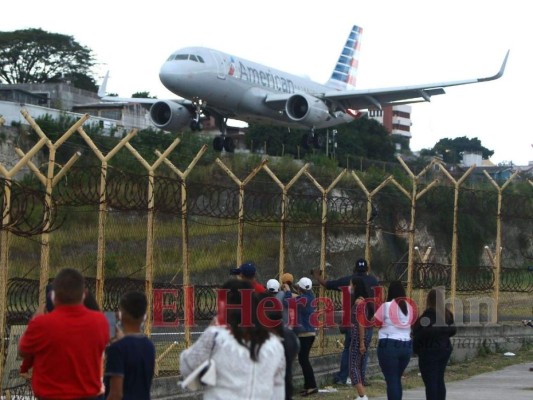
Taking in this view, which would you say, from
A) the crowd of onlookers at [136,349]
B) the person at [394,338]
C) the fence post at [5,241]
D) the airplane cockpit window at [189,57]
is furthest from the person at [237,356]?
the airplane cockpit window at [189,57]

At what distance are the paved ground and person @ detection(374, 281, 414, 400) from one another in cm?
282

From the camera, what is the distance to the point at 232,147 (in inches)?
1713

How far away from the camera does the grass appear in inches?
602

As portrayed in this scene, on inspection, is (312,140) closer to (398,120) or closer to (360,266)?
(360,266)

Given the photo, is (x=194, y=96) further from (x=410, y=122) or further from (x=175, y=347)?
(x=410, y=122)

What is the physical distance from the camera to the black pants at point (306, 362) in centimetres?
1423

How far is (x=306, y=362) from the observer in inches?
561

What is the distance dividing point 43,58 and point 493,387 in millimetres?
89809

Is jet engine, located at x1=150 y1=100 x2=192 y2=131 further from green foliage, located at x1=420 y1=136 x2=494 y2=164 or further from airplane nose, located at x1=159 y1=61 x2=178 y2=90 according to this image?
green foliage, located at x1=420 y1=136 x2=494 y2=164

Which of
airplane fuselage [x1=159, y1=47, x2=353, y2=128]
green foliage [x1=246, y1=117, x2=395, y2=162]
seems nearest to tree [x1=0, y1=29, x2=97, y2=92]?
green foliage [x1=246, y1=117, x2=395, y2=162]

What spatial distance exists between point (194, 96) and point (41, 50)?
2491 inches

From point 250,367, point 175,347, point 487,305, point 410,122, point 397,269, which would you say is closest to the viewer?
point 250,367

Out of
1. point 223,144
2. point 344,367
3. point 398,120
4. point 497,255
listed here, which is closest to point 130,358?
point 344,367

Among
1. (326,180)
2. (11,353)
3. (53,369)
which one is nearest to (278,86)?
(326,180)
